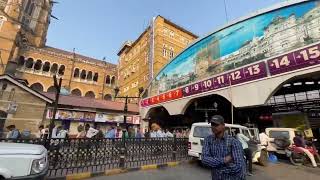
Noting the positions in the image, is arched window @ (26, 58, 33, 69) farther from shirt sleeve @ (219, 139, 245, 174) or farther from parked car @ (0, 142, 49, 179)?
shirt sleeve @ (219, 139, 245, 174)

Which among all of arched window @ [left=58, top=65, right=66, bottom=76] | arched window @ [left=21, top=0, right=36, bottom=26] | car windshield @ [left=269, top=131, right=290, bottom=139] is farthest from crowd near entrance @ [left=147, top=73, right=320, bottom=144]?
arched window @ [left=21, top=0, right=36, bottom=26]

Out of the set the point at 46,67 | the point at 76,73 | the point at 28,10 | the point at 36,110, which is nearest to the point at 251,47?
the point at 36,110

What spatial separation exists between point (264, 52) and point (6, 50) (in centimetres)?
4227

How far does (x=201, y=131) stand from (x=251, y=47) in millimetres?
7863

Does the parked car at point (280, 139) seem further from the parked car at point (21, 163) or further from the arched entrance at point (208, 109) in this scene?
the parked car at point (21, 163)

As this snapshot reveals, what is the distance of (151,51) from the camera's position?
34469 millimetres

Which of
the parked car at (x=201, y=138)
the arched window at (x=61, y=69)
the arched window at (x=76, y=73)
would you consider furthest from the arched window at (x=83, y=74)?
the parked car at (x=201, y=138)

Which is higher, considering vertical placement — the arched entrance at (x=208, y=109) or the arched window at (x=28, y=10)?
the arched window at (x=28, y=10)

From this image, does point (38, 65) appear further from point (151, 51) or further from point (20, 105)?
point (20, 105)

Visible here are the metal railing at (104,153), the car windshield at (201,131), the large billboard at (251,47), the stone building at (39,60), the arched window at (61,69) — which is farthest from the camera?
the arched window at (61,69)

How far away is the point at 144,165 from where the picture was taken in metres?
9.34

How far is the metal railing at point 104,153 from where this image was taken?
7.20 m

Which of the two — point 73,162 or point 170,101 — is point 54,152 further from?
point 170,101

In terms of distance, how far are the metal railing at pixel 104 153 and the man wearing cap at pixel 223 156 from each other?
604 centimetres
